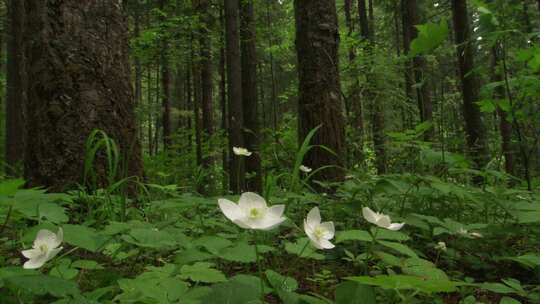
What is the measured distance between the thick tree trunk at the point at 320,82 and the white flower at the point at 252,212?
8.86 ft

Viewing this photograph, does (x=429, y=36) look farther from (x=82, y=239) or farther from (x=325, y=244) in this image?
(x=82, y=239)

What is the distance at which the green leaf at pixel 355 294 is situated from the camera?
886mm

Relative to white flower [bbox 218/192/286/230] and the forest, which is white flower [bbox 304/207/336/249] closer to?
the forest

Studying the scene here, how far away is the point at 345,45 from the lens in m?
9.72

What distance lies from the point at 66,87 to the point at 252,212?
2.18 meters

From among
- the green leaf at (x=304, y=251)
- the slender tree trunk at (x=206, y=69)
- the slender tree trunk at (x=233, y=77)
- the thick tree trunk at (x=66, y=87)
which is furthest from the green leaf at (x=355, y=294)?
the slender tree trunk at (x=206, y=69)

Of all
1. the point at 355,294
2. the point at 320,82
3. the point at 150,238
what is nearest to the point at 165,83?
the point at 320,82

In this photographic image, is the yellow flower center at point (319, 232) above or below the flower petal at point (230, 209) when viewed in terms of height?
below

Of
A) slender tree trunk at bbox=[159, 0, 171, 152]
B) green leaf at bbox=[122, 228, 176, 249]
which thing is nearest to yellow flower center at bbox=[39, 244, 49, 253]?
green leaf at bbox=[122, 228, 176, 249]

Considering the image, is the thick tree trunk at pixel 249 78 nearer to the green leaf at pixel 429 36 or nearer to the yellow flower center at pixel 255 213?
the green leaf at pixel 429 36

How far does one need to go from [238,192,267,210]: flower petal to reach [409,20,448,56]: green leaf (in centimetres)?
145

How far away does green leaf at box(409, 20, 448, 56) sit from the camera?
1.99 metres

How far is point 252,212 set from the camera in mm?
976

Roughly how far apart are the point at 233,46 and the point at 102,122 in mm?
5660
